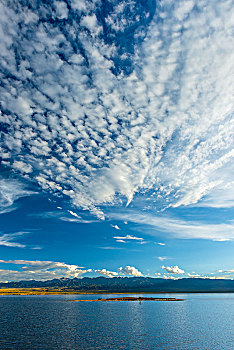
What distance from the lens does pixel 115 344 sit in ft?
214

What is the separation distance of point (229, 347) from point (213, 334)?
62.5ft

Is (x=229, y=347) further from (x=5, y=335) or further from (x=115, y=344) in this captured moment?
(x=5, y=335)

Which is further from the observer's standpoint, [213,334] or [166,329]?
[166,329]

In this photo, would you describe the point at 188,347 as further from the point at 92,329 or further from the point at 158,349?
the point at 92,329

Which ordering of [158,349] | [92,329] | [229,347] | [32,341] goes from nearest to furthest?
[158,349] → [229,347] → [32,341] → [92,329]

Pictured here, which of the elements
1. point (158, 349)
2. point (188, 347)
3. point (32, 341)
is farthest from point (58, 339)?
point (188, 347)

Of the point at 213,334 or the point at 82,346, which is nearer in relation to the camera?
the point at 82,346

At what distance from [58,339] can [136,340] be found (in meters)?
23.7

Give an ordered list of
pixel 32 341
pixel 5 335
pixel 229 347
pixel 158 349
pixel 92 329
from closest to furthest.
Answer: pixel 158 349
pixel 229 347
pixel 32 341
pixel 5 335
pixel 92 329

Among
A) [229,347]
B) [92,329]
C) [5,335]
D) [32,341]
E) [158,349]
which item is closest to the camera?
[158,349]

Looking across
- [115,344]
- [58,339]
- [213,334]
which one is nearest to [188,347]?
[115,344]

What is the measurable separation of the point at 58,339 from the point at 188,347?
38.2 metres

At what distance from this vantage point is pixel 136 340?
228 ft

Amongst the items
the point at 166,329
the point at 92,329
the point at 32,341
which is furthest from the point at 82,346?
the point at 166,329
